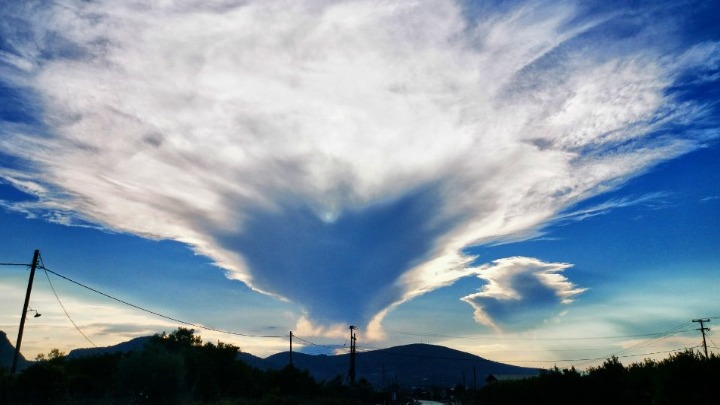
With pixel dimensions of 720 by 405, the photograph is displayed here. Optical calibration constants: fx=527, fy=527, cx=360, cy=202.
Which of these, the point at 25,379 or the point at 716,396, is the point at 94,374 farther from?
the point at 716,396

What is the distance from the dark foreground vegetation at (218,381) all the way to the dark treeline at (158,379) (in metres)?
0.05

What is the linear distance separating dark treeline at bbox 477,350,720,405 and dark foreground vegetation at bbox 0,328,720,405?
0.12 ft

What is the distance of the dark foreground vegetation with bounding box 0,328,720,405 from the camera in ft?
74.5

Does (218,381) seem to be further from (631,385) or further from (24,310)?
(631,385)

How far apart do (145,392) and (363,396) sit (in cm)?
7190

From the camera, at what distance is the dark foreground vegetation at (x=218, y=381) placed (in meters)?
22.7

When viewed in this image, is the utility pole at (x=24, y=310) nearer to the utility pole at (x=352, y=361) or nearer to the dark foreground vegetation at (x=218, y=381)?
the dark foreground vegetation at (x=218, y=381)

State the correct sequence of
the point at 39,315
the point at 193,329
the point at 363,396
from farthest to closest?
the point at 363,396, the point at 193,329, the point at 39,315

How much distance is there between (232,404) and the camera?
37438 millimetres

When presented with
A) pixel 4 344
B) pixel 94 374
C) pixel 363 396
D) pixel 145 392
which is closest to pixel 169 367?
pixel 145 392

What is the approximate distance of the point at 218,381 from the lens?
185 ft

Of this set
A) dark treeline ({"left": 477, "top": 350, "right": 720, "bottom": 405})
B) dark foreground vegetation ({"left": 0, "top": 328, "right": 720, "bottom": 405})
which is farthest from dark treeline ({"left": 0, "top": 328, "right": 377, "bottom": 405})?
dark treeline ({"left": 477, "top": 350, "right": 720, "bottom": 405})

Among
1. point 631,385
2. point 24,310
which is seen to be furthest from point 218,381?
point 631,385

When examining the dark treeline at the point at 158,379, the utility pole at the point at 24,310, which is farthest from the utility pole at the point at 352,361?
the utility pole at the point at 24,310
